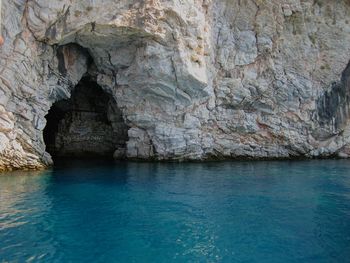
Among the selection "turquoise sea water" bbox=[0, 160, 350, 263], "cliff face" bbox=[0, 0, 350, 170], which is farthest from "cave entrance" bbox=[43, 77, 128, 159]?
"turquoise sea water" bbox=[0, 160, 350, 263]

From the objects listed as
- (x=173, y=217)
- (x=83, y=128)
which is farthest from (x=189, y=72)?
(x=173, y=217)

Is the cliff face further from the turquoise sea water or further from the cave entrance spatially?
the turquoise sea water

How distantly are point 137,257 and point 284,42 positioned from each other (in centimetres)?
2675

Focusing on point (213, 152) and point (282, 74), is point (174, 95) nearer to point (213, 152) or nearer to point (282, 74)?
point (213, 152)

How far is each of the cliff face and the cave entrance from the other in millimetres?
1249

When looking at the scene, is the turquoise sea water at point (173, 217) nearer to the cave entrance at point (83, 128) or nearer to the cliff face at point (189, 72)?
the cliff face at point (189, 72)

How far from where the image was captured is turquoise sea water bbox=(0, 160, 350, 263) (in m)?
9.08

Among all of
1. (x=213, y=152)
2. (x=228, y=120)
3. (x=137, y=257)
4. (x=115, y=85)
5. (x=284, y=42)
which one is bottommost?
(x=137, y=257)

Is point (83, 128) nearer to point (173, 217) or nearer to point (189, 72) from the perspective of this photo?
point (189, 72)

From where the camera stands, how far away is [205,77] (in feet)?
85.5

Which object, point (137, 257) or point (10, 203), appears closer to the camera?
point (137, 257)

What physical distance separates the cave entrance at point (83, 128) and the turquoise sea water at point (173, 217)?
1172 centimetres

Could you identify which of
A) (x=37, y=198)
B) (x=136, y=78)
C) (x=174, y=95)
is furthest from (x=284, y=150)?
(x=37, y=198)

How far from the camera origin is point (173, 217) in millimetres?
12211
